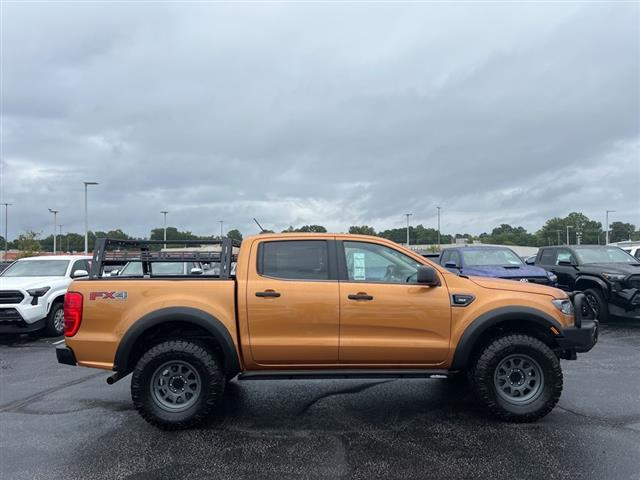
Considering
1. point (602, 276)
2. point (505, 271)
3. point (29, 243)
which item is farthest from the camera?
point (29, 243)

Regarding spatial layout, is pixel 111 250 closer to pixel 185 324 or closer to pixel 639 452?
pixel 185 324

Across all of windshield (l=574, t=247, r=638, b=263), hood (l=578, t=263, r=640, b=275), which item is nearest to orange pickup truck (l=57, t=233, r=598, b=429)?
hood (l=578, t=263, r=640, b=275)

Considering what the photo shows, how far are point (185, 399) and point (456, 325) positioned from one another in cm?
271

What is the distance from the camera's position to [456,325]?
489cm

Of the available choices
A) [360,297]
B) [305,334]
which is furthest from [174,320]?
[360,297]

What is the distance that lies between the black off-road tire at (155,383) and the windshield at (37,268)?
25.3ft

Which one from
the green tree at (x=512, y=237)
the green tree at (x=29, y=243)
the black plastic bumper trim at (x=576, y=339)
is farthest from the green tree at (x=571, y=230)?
the black plastic bumper trim at (x=576, y=339)

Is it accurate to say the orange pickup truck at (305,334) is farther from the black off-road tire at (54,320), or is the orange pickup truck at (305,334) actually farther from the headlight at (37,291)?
the black off-road tire at (54,320)

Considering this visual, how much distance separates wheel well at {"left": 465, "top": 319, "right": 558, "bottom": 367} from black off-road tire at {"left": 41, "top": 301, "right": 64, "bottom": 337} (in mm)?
8766

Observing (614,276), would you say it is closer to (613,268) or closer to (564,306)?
(613,268)

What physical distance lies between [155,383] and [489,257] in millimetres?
9191

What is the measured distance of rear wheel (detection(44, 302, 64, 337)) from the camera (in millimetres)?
10367

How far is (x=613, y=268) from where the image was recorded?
35.7 ft

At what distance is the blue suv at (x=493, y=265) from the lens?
10.9m
